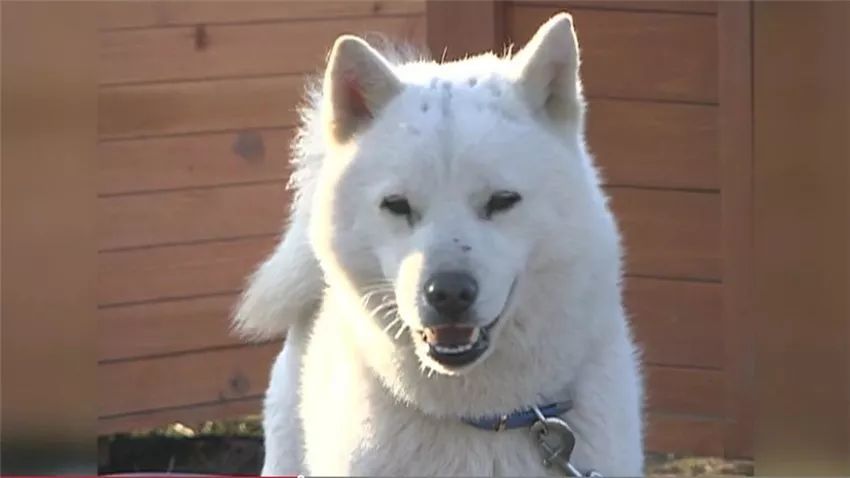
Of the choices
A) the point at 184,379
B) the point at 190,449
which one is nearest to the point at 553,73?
the point at 184,379

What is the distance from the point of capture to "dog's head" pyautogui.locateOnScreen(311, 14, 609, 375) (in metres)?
2.84

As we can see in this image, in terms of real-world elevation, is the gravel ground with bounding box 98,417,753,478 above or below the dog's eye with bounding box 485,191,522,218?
below

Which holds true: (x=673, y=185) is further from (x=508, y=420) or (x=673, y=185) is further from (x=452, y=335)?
(x=452, y=335)

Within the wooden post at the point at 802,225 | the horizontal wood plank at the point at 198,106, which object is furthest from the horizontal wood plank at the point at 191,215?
the wooden post at the point at 802,225

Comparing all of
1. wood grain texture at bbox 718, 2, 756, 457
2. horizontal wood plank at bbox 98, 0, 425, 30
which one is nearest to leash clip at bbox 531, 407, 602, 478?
wood grain texture at bbox 718, 2, 756, 457

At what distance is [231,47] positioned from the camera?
5.55 meters

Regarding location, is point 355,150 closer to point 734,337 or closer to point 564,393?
point 564,393

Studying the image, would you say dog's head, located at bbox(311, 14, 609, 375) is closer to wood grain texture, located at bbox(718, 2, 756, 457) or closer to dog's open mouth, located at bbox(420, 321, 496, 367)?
dog's open mouth, located at bbox(420, 321, 496, 367)

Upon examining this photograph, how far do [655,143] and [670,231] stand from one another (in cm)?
28

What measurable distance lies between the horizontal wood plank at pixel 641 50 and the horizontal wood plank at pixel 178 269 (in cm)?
119

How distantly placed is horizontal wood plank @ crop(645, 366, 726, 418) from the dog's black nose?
2638 mm

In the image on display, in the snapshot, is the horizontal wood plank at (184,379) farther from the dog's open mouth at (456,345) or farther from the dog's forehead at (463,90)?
the dog's open mouth at (456,345)

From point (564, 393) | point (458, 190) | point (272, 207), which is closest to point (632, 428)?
point (564, 393)

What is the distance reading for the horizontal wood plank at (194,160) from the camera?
18.0 feet
